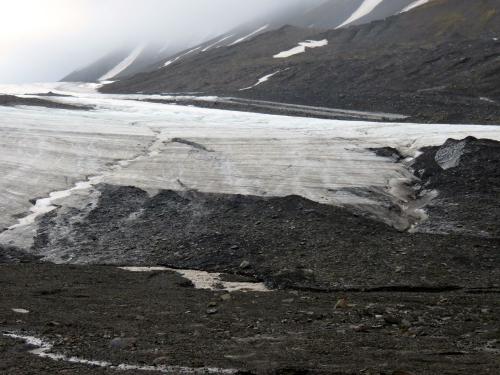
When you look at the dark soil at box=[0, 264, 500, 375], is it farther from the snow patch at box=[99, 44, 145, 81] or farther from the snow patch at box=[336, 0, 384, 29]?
the snow patch at box=[99, 44, 145, 81]

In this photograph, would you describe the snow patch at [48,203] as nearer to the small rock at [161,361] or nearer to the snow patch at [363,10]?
the small rock at [161,361]

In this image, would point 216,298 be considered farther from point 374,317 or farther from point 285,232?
point 285,232

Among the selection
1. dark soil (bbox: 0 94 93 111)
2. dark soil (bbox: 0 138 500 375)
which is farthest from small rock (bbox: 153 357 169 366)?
dark soil (bbox: 0 94 93 111)

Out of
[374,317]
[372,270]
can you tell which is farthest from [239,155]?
[374,317]

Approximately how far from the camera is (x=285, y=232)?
16250 millimetres

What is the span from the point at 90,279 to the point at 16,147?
1215 cm

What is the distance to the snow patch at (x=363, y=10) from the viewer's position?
103387 mm

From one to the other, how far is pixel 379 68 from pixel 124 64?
82.3 metres

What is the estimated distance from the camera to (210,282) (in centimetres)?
1373

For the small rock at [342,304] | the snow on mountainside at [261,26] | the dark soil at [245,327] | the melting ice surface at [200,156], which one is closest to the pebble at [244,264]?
the dark soil at [245,327]

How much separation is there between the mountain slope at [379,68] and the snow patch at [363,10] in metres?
21.4

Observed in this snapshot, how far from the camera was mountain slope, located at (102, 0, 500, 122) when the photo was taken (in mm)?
41125

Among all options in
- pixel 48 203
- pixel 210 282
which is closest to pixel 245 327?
pixel 210 282

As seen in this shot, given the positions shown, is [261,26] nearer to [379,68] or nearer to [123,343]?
[379,68]
